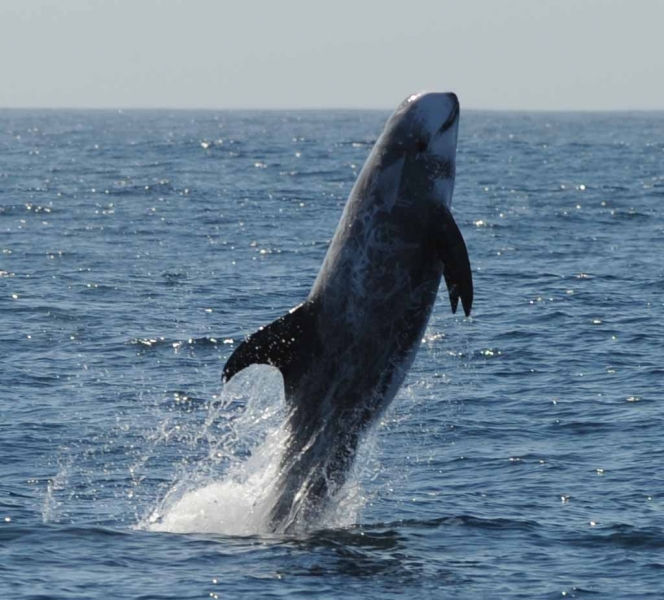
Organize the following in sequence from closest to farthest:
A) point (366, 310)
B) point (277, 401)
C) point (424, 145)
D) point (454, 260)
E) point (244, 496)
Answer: point (454, 260) → point (366, 310) → point (424, 145) → point (244, 496) → point (277, 401)

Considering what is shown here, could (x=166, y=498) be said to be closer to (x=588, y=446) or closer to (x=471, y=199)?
(x=588, y=446)

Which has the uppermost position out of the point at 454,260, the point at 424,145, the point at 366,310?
the point at 424,145

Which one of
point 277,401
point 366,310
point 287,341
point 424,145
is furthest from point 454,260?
point 277,401

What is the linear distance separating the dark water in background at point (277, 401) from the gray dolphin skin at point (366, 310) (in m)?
1.27

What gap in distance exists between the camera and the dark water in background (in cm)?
1839

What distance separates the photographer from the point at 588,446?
25391 millimetres

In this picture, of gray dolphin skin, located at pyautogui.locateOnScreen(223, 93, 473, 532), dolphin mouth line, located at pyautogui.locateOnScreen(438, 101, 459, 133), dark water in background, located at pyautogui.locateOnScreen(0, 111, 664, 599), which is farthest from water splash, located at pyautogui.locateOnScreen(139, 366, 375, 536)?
dolphin mouth line, located at pyautogui.locateOnScreen(438, 101, 459, 133)

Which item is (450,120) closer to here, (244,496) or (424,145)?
(424,145)

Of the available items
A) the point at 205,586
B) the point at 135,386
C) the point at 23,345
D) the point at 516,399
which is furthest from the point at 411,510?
the point at 23,345

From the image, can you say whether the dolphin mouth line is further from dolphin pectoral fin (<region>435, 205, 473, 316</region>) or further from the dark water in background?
the dark water in background

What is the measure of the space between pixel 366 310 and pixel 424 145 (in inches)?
89.9

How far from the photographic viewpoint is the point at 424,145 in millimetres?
19203

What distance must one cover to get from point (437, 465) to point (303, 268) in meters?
22.0

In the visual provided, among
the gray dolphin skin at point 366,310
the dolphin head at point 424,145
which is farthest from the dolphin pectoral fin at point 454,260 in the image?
the dolphin head at point 424,145
